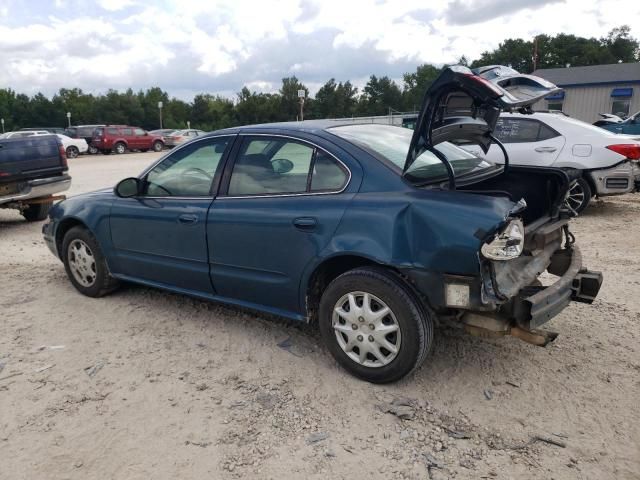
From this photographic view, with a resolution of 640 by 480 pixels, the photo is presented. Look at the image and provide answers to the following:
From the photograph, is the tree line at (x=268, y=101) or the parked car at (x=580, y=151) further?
the tree line at (x=268, y=101)

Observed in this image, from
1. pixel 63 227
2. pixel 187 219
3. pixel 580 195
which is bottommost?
pixel 580 195

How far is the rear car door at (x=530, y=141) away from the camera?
798cm

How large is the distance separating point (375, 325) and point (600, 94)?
35.6m

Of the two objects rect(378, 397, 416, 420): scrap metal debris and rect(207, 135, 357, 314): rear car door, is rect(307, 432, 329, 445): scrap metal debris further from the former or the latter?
rect(207, 135, 357, 314): rear car door

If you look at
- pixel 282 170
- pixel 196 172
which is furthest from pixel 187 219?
pixel 282 170

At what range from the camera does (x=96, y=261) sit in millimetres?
4832

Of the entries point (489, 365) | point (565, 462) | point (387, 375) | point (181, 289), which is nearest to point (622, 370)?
point (489, 365)

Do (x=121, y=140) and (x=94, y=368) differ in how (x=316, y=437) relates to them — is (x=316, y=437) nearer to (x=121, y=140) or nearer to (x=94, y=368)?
(x=94, y=368)

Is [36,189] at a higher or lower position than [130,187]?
lower

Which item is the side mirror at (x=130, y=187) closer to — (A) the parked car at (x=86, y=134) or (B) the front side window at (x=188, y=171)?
(B) the front side window at (x=188, y=171)

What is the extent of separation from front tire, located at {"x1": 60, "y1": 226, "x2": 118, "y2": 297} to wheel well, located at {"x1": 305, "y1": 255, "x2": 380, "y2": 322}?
2.19 meters

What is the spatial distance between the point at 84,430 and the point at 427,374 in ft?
6.77

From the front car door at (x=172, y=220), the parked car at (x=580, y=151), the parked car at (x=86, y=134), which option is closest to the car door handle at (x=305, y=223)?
the front car door at (x=172, y=220)

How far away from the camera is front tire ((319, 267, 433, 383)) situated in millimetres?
3129
